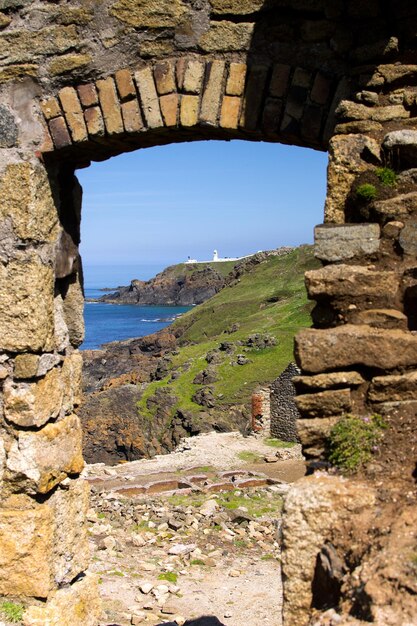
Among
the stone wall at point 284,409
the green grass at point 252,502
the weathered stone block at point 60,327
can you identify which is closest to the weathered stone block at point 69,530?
the weathered stone block at point 60,327

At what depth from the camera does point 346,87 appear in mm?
4098

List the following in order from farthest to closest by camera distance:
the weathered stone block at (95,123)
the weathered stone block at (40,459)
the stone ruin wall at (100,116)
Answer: the weathered stone block at (95,123) < the weathered stone block at (40,459) < the stone ruin wall at (100,116)

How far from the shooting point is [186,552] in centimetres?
980

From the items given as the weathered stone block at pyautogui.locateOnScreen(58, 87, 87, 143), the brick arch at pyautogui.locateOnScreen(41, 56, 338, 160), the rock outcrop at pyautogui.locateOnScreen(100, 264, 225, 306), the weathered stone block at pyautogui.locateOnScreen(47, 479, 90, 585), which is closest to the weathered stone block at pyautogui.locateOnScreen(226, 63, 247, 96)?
the brick arch at pyautogui.locateOnScreen(41, 56, 338, 160)

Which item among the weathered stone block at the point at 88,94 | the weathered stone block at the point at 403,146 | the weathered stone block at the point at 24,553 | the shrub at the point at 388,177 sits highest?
the weathered stone block at the point at 88,94

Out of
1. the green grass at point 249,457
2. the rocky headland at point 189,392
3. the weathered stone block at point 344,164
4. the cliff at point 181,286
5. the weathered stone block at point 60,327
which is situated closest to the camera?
the weathered stone block at point 344,164

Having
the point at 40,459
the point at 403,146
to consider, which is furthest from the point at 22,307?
the point at 403,146

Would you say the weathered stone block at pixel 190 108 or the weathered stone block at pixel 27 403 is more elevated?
the weathered stone block at pixel 190 108

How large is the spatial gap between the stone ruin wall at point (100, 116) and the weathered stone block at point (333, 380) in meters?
1.02

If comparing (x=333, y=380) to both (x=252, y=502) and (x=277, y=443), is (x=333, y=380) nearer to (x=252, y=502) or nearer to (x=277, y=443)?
(x=252, y=502)

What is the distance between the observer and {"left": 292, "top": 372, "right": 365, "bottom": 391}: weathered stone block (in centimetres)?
320

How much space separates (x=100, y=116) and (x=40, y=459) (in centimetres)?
224

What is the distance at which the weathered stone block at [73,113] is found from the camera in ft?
14.7

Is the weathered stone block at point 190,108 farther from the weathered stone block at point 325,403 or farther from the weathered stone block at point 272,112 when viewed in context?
the weathered stone block at point 325,403
